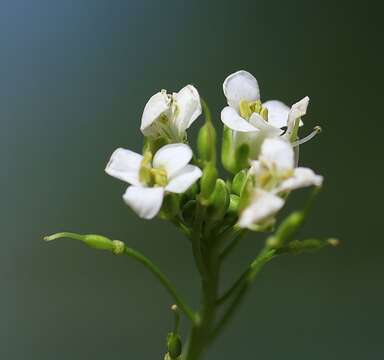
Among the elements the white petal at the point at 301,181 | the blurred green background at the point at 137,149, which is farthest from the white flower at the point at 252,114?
the blurred green background at the point at 137,149

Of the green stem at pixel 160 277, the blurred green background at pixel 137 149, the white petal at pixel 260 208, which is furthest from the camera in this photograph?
the blurred green background at pixel 137 149

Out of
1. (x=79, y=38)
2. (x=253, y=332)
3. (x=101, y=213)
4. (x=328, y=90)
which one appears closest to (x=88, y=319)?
(x=101, y=213)

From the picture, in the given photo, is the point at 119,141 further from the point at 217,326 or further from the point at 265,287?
the point at 217,326

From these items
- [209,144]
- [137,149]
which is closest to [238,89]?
[209,144]

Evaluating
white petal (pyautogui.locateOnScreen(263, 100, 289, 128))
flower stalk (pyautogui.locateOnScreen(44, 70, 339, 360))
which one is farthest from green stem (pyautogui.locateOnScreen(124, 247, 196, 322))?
white petal (pyautogui.locateOnScreen(263, 100, 289, 128))

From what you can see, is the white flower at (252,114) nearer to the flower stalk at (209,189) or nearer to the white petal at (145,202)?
the flower stalk at (209,189)

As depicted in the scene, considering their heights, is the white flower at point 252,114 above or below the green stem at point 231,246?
above

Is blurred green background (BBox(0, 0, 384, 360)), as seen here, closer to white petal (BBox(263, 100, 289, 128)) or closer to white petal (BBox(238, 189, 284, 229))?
white petal (BBox(263, 100, 289, 128))
